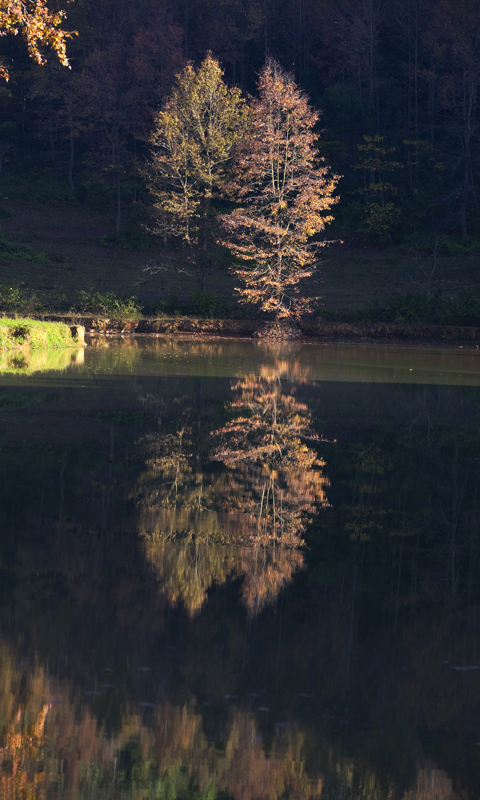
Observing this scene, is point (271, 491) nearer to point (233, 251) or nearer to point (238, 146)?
point (233, 251)

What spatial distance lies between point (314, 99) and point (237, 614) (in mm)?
62987

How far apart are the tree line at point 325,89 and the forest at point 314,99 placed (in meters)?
0.13

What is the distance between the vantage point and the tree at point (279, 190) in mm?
36219

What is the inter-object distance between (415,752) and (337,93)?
191ft

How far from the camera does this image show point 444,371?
23453 millimetres

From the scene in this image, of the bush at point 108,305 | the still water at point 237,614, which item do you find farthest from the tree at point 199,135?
the still water at point 237,614

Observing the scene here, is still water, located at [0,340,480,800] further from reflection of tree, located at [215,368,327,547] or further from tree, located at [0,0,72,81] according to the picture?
tree, located at [0,0,72,81]

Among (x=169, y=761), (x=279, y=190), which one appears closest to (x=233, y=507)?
(x=169, y=761)

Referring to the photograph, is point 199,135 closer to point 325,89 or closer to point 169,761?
point 325,89

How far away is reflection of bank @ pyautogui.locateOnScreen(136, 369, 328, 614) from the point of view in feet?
20.1

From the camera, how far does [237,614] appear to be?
532 cm

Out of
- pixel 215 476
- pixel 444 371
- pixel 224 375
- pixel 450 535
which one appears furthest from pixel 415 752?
pixel 444 371

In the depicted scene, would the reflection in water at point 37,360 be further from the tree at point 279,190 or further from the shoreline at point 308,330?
the tree at point 279,190

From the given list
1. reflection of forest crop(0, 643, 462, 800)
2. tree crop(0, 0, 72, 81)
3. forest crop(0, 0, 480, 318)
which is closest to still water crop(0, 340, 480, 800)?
reflection of forest crop(0, 643, 462, 800)
